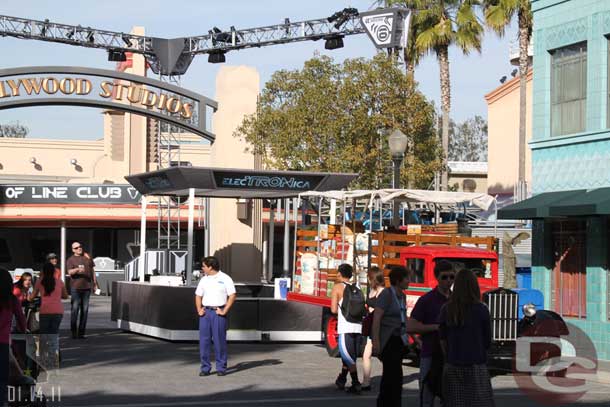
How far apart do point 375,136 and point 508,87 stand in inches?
669

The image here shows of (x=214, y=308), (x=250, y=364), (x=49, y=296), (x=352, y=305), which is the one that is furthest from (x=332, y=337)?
(x=49, y=296)

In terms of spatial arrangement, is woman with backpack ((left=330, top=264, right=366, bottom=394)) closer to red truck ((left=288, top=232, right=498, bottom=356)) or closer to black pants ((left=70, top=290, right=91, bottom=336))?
red truck ((left=288, top=232, right=498, bottom=356))

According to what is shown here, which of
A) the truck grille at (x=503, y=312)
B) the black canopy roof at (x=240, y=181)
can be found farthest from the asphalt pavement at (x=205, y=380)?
the black canopy roof at (x=240, y=181)

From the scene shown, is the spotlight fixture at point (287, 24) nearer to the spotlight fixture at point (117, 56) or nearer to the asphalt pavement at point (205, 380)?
the spotlight fixture at point (117, 56)

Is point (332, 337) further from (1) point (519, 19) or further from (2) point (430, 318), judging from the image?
(1) point (519, 19)

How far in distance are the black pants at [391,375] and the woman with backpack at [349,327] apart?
260 cm

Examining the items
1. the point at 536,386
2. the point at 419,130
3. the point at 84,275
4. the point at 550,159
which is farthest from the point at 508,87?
the point at 536,386

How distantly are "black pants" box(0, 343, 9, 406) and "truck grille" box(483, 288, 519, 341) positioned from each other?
8775mm

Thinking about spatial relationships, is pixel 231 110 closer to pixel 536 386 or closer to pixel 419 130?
pixel 419 130

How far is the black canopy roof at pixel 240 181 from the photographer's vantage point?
75.7ft

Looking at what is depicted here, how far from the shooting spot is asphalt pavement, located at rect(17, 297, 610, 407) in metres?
13.8

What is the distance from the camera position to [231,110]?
34.9 metres

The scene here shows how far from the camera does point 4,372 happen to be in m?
10.2

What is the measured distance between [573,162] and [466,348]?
12.2m
